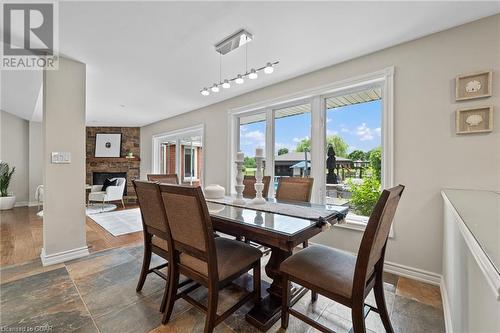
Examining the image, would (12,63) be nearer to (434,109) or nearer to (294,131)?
(294,131)

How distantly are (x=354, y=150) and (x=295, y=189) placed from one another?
93 centimetres

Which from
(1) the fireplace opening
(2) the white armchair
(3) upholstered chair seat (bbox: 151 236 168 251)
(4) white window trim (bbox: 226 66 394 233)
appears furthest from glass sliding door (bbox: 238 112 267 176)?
(1) the fireplace opening

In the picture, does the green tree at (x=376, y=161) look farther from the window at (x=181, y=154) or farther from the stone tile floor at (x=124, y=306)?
the window at (x=181, y=154)

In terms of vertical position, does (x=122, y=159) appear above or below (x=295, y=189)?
above

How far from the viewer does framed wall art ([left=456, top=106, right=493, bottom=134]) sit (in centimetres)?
177

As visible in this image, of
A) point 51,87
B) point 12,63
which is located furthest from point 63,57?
point 12,63

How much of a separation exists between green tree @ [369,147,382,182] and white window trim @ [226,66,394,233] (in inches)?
5.0

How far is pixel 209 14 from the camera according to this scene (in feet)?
5.90

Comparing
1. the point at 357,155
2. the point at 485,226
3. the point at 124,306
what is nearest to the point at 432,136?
the point at 357,155

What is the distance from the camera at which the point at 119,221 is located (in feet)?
13.5

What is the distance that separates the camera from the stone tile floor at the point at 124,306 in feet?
4.83

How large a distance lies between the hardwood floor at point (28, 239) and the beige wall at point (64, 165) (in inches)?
13.3

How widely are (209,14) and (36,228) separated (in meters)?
4.30

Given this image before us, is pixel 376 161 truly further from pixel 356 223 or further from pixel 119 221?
pixel 119 221
